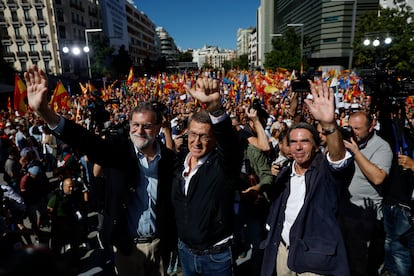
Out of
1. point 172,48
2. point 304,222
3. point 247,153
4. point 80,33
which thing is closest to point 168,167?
point 304,222

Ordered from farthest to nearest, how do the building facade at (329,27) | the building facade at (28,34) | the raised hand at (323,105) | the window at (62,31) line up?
the window at (62,31) < the building facade at (28,34) < the building facade at (329,27) < the raised hand at (323,105)

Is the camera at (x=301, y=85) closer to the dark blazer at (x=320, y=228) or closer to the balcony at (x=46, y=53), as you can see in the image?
the dark blazer at (x=320, y=228)

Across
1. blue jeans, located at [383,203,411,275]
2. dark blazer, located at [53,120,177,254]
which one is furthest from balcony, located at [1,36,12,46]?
blue jeans, located at [383,203,411,275]

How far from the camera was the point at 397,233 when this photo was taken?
3.01 metres

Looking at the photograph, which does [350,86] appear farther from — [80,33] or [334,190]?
[80,33]

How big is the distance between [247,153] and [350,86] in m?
13.2

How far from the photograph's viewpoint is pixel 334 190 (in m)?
2.09

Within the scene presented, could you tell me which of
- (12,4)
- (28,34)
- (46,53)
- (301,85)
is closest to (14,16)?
(12,4)

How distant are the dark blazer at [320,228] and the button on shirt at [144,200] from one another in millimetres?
1181

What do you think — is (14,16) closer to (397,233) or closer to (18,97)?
(18,97)

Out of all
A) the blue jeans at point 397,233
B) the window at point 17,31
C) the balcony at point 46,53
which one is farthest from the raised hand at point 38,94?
the window at point 17,31

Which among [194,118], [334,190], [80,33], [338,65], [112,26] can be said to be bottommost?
[334,190]

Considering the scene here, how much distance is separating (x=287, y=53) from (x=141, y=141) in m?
30.9

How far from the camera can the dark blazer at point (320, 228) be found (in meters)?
2.08
